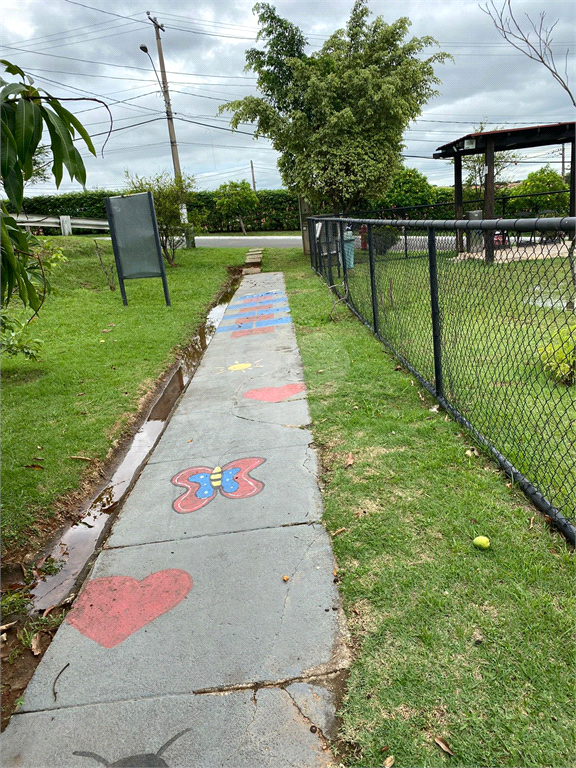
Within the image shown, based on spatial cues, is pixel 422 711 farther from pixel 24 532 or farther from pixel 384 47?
pixel 384 47

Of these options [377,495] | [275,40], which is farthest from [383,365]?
[275,40]

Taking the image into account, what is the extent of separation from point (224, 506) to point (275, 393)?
2.21m

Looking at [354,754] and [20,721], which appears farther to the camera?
[20,721]

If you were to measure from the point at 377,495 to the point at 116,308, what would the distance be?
30.0ft

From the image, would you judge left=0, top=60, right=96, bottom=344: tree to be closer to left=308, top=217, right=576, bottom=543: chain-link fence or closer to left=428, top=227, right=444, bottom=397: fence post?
left=308, top=217, right=576, bottom=543: chain-link fence

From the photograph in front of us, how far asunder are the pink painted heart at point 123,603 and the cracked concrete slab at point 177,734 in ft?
1.36

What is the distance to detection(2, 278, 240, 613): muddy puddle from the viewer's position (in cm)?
303

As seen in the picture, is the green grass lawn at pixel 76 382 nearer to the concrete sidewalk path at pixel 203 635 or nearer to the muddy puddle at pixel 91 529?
the muddy puddle at pixel 91 529

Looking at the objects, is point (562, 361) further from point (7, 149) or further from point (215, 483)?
point (7, 149)

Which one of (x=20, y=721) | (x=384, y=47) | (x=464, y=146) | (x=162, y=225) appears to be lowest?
(x=20, y=721)

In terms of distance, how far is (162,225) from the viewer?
16250mm

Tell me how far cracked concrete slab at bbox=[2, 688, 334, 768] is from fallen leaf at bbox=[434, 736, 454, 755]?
1.16ft

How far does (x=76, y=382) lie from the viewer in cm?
643

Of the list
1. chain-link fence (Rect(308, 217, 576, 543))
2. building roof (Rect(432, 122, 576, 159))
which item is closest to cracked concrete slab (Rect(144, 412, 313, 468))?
chain-link fence (Rect(308, 217, 576, 543))
